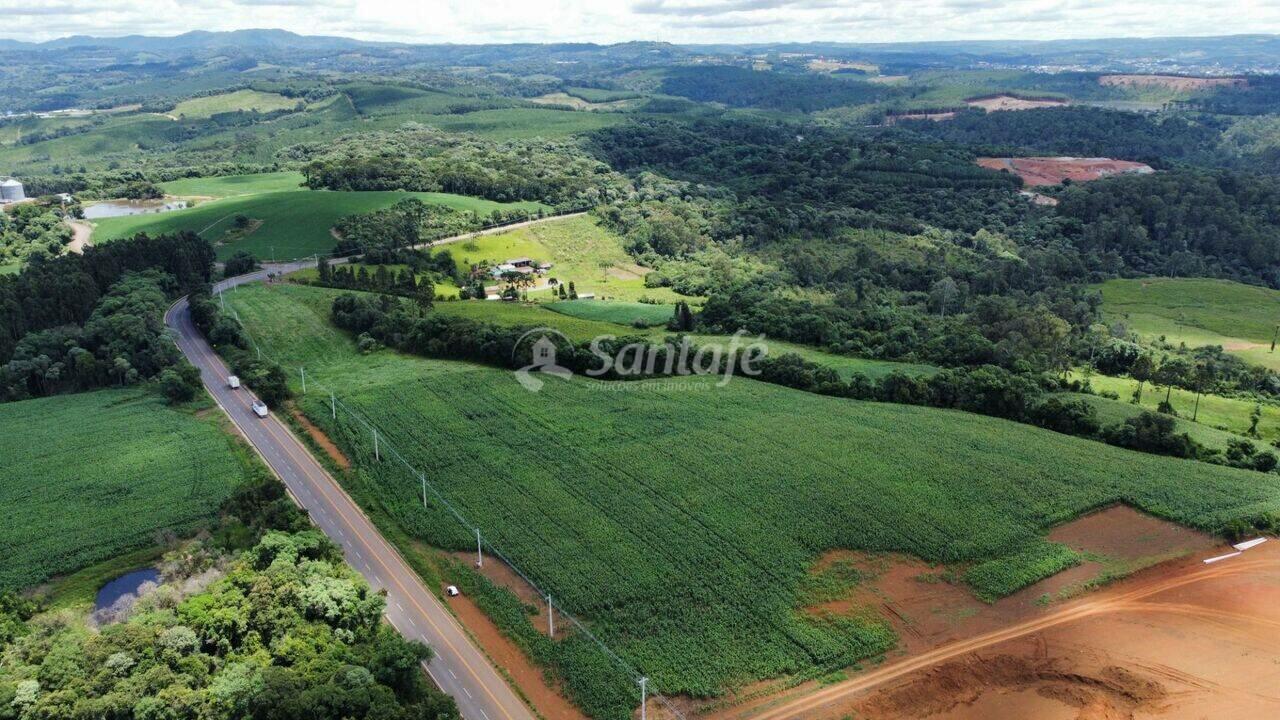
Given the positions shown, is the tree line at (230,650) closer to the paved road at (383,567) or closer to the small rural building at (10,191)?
the paved road at (383,567)

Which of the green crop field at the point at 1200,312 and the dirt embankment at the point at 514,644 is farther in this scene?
the green crop field at the point at 1200,312

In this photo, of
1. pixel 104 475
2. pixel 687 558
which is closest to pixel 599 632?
pixel 687 558

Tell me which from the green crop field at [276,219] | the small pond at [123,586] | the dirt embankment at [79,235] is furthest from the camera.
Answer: the green crop field at [276,219]

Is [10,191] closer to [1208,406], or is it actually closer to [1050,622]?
[1050,622]

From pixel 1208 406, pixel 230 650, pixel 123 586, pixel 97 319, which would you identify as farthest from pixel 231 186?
pixel 1208 406

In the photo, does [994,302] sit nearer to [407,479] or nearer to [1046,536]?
[1046,536]

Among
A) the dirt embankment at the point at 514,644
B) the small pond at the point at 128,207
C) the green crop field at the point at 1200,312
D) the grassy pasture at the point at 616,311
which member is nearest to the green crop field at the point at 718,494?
the dirt embankment at the point at 514,644

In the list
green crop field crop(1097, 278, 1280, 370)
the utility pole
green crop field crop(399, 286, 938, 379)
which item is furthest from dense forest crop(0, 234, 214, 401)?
green crop field crop(1097, 278, 1280, 370)

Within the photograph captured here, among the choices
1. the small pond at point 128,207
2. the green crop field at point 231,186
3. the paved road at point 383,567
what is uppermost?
the green crop field at point 231,186
